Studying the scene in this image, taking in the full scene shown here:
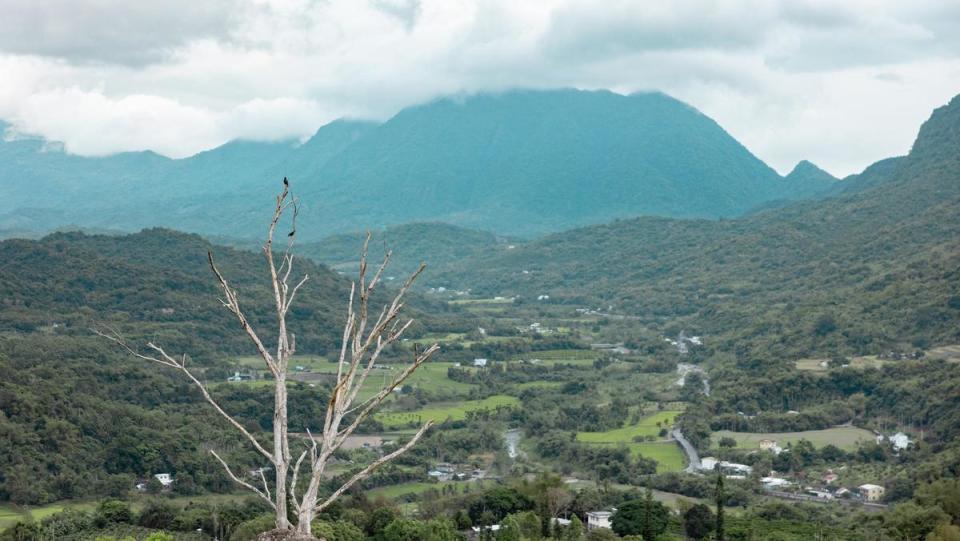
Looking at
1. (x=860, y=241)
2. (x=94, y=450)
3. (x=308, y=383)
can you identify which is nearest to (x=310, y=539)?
(x=94, y=450)

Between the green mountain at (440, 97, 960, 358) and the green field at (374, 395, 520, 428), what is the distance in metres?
16.0

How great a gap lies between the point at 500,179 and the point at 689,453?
13730 cm

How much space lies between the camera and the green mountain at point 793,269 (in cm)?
5572

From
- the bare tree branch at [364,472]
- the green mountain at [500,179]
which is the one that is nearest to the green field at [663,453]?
the bare tree branch at [364,472]

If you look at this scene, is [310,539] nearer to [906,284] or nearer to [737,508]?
[737,508]

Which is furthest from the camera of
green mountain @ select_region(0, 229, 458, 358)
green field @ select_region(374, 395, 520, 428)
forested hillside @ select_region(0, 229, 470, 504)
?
green mountain @ select_region(0, 229, 458, 358)

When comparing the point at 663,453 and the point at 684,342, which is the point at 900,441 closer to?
the point at 663,453

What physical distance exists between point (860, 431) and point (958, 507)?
15666mm

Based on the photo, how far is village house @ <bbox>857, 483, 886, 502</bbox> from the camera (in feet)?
110

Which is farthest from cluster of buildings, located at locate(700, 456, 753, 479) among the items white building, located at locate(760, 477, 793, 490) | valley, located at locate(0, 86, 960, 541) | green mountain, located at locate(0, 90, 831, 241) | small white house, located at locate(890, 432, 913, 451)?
green mountain, located at locate(0, 90, 831, 241)

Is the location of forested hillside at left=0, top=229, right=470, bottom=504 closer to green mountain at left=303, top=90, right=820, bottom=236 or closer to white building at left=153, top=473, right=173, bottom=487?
white building at left=153, top=473, right=173, bottom=487

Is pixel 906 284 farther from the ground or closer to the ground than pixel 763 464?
farther from the ground

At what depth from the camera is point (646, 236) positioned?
111m

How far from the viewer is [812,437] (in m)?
41.4
